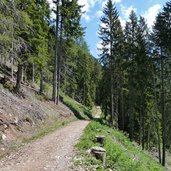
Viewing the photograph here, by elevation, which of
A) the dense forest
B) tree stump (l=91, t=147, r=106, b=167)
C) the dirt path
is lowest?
the dirt path

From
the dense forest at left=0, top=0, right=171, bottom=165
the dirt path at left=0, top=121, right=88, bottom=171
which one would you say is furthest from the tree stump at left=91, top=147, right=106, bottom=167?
the dense forest at left=0, top=0, right=171, bottom=165

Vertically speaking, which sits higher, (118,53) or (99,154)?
(118,53)

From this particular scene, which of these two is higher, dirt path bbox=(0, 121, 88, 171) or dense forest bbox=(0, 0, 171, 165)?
dense forest bbox=(0, 0, 171, 165)

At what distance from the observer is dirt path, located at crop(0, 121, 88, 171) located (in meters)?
10.0

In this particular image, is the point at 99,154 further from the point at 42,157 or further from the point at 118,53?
the point at 118,53

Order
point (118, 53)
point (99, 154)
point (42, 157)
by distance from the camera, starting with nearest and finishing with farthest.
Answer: point (99, 154) < point (42, 157) < point (118, 53)

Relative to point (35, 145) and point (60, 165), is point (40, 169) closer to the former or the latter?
point (60, 165)

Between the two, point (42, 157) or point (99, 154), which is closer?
point (99, 154)

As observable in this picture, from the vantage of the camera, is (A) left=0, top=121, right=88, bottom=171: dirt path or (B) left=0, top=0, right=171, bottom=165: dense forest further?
(B) left=0, top=0, right=171, bottom=165: dense forest

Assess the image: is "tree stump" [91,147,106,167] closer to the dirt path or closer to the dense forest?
the dirt path

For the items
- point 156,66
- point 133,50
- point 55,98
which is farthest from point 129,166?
point 133,50

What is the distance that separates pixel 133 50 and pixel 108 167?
2508 cm

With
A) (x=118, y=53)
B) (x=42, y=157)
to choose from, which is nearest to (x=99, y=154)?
(x=42, y=157)

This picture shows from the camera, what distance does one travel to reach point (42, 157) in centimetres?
1141
